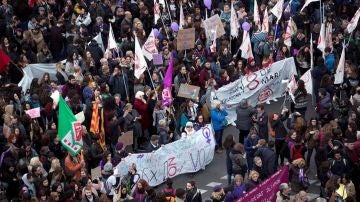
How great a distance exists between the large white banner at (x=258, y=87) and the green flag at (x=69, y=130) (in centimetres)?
509

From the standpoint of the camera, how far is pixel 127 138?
25922 millimetres

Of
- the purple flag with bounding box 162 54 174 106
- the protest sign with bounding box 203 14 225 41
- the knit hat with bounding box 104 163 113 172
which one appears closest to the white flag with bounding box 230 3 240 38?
the protest sign with bounding box 203 14 225 41

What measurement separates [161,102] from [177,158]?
5.89 feet

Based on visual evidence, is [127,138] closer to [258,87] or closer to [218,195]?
[218,195]

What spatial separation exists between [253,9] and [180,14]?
3493mm

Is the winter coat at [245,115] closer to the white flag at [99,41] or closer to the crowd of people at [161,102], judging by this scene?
the crowd of people at [161,102]

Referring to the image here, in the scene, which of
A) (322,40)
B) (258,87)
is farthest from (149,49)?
(322,40)

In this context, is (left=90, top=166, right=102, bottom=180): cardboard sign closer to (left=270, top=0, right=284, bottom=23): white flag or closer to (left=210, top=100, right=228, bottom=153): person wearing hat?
(left=210, top=100, right=228, bottom=153): person wearing hat

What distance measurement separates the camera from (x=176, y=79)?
28656mm

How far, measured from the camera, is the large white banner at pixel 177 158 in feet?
83.0

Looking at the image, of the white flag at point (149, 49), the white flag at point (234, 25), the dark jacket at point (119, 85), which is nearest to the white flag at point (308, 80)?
the white flag at point (234, 25)

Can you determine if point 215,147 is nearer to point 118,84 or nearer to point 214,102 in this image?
point 214,102

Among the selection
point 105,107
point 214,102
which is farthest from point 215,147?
point 105,107

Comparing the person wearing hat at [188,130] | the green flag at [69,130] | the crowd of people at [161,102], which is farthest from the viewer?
the person wearing hat at [188,130]
